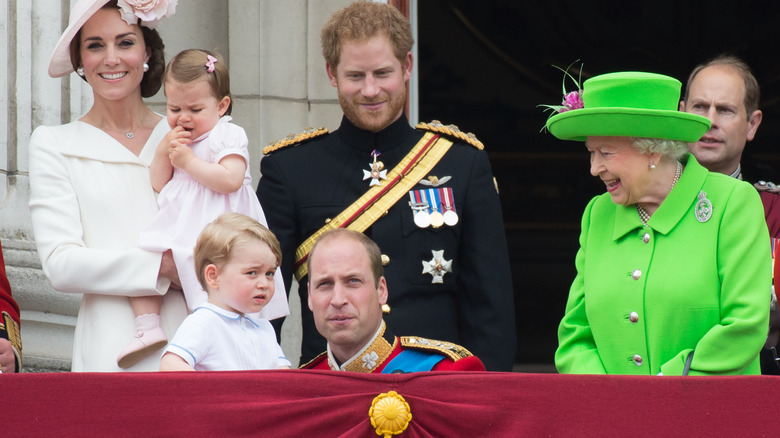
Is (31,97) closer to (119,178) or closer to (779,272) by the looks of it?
(119,178)

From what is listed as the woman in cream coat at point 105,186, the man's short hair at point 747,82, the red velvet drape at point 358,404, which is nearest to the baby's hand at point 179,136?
the woman in cream coat at point 105,186

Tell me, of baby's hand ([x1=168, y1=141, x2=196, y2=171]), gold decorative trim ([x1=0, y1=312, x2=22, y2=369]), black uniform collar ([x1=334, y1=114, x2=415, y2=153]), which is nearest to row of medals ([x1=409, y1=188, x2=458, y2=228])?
black uniform collar ([x1=334, y1=114, x2=415, y2=153])

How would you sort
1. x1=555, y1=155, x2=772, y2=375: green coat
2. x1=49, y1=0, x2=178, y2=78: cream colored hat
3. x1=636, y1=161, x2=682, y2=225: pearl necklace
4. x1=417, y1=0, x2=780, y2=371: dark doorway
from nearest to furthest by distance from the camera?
x1=555, y1=155, x2=772, y2=375: green coat → x1=636, y1=161, x2=682, y2=225: pearl necklace → x1=49, y1=0, x2=178, y2=78: cream colored hat → x1=417, y1=0, x2=780, y2=371: dark doorway

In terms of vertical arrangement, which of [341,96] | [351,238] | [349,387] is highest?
[341,96]

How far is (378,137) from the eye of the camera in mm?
4188

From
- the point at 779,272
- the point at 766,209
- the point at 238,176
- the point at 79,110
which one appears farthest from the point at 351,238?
the point at 79,110

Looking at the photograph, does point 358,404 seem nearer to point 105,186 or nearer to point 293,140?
point 105,186

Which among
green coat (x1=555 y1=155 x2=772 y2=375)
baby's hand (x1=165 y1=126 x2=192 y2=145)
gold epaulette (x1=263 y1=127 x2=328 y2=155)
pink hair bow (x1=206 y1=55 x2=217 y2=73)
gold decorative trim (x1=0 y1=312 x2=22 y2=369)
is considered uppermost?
pink hair bow (x1=206 y1=55 x2=217 y2=73)

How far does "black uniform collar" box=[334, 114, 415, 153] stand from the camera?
4180mm

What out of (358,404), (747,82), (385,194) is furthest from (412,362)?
(747,82)

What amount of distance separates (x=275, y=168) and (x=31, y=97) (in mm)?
1496

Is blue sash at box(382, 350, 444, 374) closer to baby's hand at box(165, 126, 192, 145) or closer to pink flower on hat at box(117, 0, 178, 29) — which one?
baby's hand at box(165, 126, 192, 145)

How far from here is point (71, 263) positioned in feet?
12.4

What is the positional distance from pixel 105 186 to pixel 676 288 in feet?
4.85
